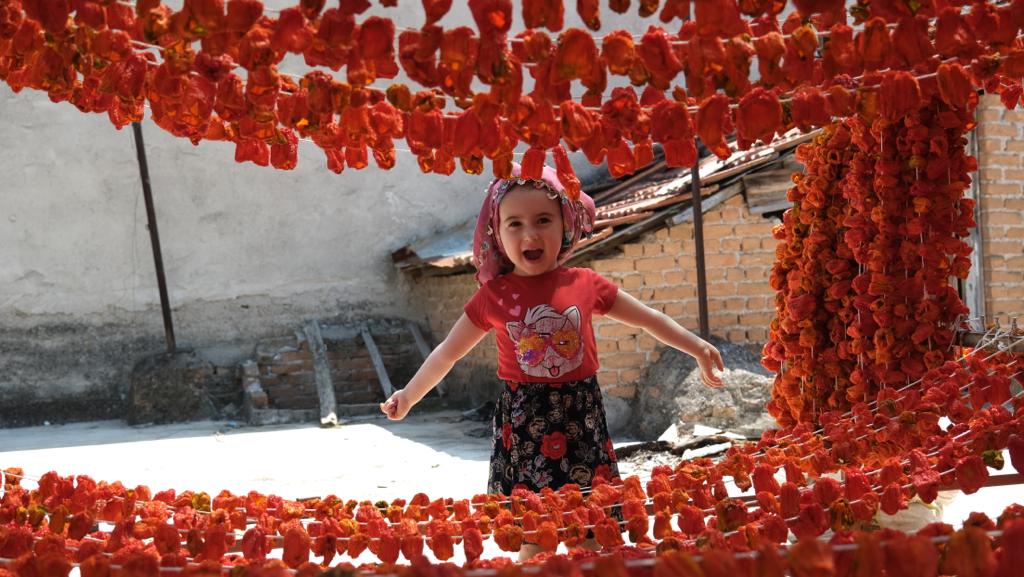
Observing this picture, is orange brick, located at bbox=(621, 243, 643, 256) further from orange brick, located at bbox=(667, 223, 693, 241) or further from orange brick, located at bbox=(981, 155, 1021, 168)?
orange brick, located at bbox=(981, 155, 1021, 168)

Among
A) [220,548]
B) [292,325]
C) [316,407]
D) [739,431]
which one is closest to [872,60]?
[220,548]

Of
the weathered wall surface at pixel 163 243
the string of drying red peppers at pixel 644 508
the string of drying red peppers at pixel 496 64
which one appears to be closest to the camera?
the string of drying red peppers at pixel 496 64

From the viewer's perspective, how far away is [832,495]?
6.13 ft

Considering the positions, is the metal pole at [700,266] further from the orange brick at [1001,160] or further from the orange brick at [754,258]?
the orange brick at [1001,160]

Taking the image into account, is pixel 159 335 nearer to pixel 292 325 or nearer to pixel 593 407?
pixel 292 325

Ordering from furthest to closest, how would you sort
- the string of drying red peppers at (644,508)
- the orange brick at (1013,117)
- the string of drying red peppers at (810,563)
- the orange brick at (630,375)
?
1. the orange brick at (630,375)
2. the orange brick at (1013,117)
3. the string of drying red peppers at (644,508)
4. the string of drying red peppers at (810,563)

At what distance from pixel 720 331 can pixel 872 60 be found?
19.9 feet

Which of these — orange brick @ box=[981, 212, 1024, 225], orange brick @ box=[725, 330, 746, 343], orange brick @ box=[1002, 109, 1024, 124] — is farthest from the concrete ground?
orange brick @ box=[1002, 109, 1024, 124]

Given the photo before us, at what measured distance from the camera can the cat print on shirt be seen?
9.37ft

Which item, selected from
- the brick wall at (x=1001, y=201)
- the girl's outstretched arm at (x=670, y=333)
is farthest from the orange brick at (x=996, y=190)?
the girl's outstretched arm at (x=670, y=333)

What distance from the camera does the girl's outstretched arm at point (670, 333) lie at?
2893mm

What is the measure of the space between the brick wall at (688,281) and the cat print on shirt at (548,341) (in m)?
4.38

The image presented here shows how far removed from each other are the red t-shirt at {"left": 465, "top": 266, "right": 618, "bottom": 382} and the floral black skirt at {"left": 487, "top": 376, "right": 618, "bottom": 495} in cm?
5

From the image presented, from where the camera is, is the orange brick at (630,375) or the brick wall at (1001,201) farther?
the orange brick at (630,375)
